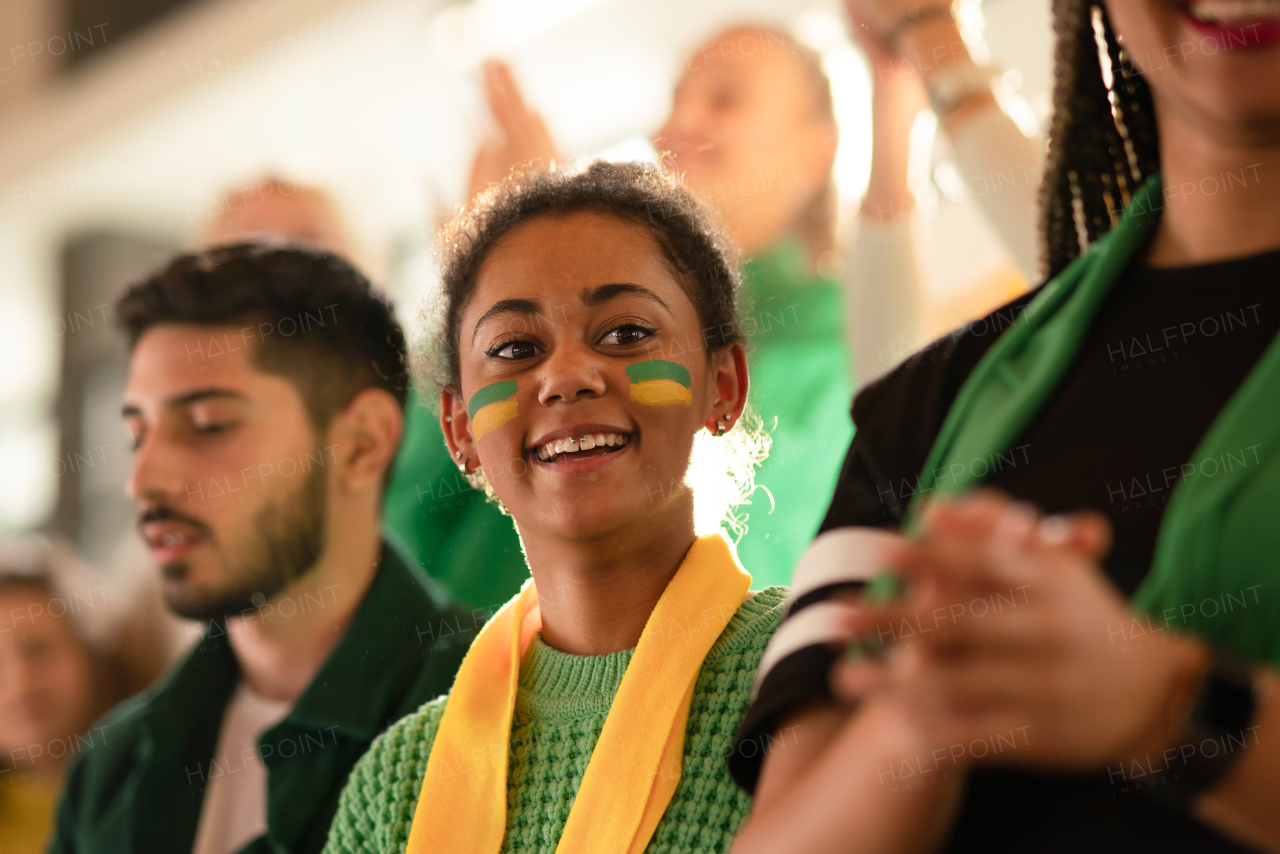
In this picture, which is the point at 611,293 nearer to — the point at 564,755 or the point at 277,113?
the point at 564,755

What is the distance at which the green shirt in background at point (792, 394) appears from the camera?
1021 millimetres

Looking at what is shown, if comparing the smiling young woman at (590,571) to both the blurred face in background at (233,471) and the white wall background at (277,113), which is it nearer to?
the blurred face in background at (233,471)

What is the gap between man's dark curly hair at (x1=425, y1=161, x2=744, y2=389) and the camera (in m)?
0.92

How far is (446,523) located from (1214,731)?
759 millimetres

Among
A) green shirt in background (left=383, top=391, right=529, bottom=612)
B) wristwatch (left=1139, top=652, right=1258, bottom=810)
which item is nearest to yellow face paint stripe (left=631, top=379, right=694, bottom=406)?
green shirt in background (left=383, top=391, right=529, bottom=612)

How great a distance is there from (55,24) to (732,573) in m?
3.37

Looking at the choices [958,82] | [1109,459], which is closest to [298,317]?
[958,82]

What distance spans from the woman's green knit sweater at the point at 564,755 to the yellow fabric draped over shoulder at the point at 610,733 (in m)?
0.01

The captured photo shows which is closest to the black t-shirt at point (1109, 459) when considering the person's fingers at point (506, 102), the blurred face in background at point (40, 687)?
the person's fingers at point (506, 102)

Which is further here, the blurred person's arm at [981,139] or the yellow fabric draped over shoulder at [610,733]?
A: the blurred person's arm at [981,139]

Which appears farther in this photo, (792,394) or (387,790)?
(792,394)

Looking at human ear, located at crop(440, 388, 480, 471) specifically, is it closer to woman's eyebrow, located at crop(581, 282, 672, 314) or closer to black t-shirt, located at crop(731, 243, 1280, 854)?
woman's eyebrow, located at crop(581, 282, 672, 314)

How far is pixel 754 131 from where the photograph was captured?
1260 millimetres

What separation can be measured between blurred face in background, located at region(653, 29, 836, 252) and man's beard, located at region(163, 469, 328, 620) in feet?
1.52
